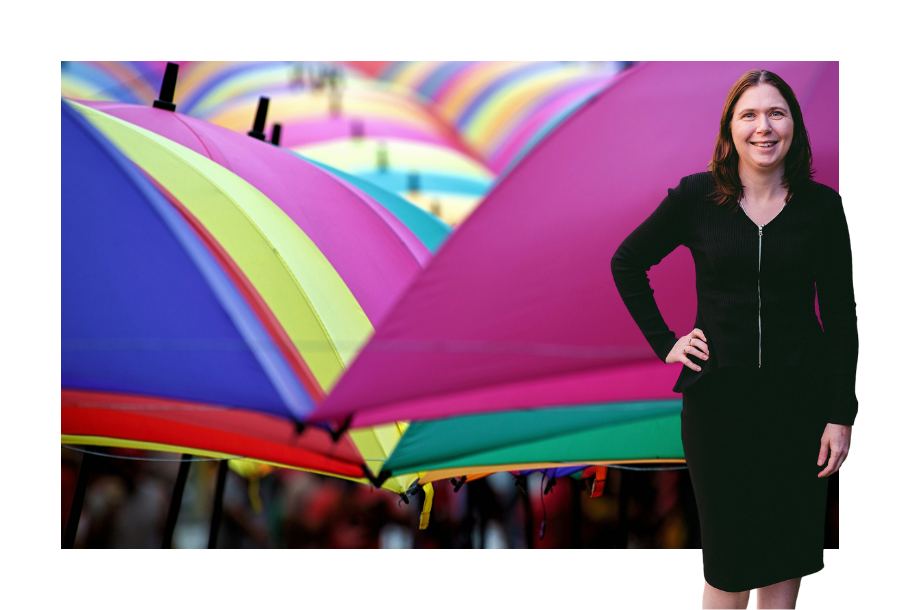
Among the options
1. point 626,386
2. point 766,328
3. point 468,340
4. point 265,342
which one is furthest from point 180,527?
point 766,328

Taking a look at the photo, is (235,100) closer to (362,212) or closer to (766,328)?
(362,212)

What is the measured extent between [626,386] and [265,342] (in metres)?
0.97

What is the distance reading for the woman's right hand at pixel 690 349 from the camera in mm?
1733

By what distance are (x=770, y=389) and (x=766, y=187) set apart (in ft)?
1.53

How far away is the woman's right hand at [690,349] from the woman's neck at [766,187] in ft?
1.11

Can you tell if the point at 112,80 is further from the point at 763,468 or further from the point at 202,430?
the point at 763,468

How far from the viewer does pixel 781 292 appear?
67.8 inches

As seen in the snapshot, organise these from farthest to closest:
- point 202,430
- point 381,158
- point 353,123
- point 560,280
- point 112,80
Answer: point 381,158, point 353,123, point 112,80, point 202,430, point 560,280

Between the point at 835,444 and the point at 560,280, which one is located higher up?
the point at 560,280

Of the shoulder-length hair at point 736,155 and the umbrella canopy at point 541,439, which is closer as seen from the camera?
the shoulder-length hair at point 736,155

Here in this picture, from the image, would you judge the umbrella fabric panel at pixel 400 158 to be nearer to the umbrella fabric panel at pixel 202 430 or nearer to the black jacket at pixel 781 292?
the umbrella fabric panel at pixel 202 430

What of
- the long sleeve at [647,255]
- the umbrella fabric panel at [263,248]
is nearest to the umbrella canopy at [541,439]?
the umbrella fabric panel at [263,248]

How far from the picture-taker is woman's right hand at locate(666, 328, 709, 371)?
5.69 ft

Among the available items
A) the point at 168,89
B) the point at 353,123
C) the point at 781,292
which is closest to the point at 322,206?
the point at 168,89
